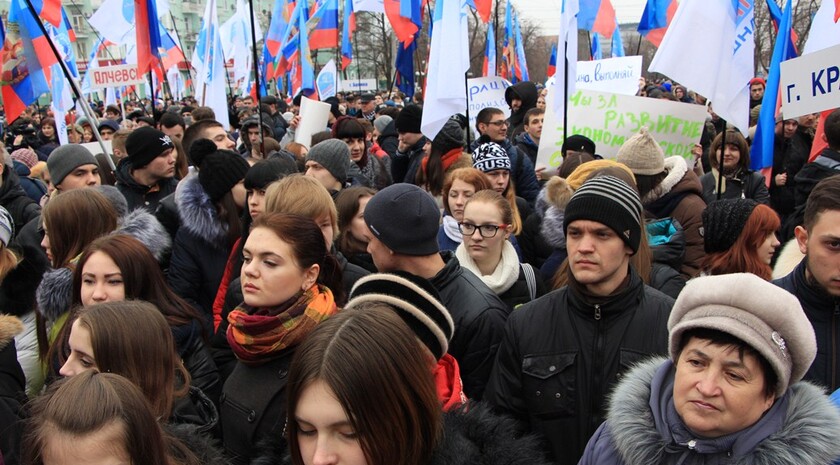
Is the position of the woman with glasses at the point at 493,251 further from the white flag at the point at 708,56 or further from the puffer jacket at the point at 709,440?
the white flag at the point at 708,56

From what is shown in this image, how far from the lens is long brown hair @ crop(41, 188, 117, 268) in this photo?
3932 mm

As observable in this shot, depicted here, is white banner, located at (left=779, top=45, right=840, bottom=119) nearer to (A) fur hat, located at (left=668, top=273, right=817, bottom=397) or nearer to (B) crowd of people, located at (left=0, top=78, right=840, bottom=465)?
(B) crowd of people, located at (left=0, top=78, right=840, bottom=465)

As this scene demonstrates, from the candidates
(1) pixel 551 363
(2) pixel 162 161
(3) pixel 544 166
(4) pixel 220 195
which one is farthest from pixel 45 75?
(1) pixel 551 363

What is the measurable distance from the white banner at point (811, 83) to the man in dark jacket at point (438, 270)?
2.75 metres

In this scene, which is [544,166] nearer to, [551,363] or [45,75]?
[551,363]

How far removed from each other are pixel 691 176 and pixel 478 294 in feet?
6.80

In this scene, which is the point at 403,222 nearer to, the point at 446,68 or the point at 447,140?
the point at 447,140

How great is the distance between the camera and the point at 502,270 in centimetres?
384

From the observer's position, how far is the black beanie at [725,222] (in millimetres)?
3553

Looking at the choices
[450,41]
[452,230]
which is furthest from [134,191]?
[450,41]

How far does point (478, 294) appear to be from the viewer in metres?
3.14

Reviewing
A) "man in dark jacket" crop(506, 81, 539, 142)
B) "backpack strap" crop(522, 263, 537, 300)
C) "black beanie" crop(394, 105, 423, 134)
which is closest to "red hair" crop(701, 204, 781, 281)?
"backpack strap" crop(522, 263, 537, 300)

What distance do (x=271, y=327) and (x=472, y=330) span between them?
0.82 m

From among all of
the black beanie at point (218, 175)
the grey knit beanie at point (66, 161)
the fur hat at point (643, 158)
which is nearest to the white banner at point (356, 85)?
the grey knit beanie at point (66, 161)
